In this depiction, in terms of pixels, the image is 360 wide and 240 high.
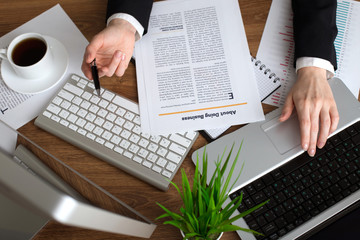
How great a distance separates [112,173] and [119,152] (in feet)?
0.18

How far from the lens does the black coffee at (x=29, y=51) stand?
81 centimetres

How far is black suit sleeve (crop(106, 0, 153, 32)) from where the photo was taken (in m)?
0.88

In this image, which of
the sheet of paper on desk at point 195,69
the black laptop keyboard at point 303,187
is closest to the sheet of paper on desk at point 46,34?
the sheet of paper on desk at point 195,69

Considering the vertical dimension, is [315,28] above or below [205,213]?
above

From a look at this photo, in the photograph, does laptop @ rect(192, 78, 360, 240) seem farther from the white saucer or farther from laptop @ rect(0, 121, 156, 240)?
the white saucer

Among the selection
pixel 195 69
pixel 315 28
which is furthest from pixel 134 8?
pixel 315 28

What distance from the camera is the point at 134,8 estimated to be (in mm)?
890

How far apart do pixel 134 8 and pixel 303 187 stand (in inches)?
24.0

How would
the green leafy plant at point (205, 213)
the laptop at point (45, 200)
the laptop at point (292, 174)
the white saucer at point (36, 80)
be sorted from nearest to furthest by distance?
the laptop at point (45, 200)
the green leafy plant at point (205, 213)
the laptop at point (292, 174)
the white saucer at point (36, 80)

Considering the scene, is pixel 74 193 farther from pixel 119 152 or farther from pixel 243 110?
pixel 243 110

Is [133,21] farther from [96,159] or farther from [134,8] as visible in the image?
[96,159]

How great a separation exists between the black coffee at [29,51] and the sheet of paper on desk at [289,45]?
0.55 m

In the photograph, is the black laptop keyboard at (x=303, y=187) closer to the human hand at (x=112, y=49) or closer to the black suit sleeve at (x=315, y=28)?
the black suit sleeve at (x=315, y=28)

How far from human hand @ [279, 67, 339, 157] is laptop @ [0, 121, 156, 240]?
16.2 inches
